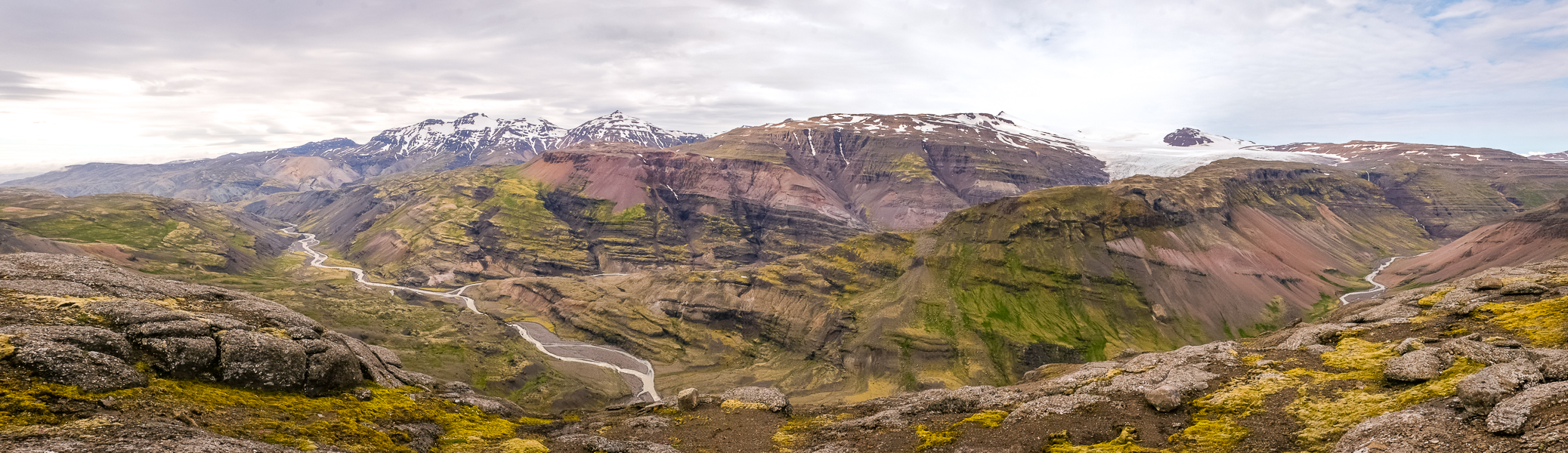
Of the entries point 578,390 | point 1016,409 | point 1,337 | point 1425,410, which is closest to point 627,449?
point 1016,409

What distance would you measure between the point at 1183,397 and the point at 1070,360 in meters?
112

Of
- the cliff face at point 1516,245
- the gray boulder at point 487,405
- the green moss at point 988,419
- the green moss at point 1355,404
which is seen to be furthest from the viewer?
the cliff face at point 1516,245

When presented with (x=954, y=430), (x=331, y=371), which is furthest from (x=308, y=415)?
(x=954, y=430)

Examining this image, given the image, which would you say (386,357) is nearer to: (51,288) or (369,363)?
(369,363)

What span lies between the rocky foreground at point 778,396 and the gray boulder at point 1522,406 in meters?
0.08

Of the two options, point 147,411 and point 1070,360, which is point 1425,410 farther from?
point 1070,360

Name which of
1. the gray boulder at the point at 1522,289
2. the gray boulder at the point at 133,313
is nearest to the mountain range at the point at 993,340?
the gray boulder at the point at 1522,289

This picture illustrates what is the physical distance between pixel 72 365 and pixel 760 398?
4166 cm

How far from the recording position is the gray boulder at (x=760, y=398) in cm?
5272

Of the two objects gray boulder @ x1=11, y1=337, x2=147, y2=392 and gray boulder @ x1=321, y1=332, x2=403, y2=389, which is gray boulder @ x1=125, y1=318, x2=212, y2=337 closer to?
gray boulder @ x1=11, y1=337, x2=147, y2=392

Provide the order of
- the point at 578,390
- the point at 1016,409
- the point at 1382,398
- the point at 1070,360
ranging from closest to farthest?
the point at 1382,398
the point at 1016,409
the point at 578,390
the point at 1070,360

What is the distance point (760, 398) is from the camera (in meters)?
53.6

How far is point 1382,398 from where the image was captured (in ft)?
102

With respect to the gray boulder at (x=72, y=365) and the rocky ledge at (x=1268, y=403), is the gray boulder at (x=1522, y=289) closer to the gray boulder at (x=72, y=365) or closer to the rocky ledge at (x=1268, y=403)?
the rocky ledge at (x=1268, y=403)
